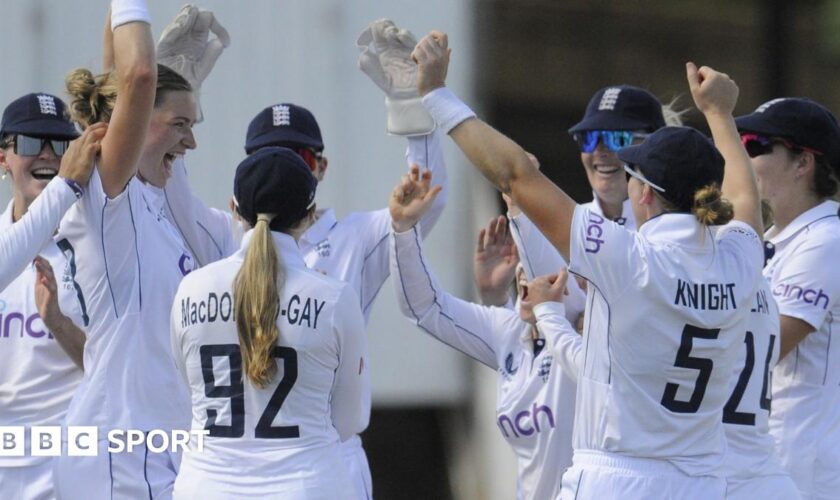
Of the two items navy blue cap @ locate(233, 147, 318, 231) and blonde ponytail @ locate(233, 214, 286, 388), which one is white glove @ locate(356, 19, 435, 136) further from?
blonde ponytail @ locate(233, 214, 286, 388)

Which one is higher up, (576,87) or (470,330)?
(576,87)

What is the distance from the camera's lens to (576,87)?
8.67m

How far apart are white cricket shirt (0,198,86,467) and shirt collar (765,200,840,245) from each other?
2324mm

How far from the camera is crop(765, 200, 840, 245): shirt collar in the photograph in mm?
5020

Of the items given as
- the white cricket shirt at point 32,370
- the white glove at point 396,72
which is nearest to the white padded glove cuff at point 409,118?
the white glove at point 396,72

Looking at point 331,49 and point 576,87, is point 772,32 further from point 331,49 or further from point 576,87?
point 331,49

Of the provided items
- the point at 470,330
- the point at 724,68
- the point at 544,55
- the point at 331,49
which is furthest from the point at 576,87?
the point at 470,330

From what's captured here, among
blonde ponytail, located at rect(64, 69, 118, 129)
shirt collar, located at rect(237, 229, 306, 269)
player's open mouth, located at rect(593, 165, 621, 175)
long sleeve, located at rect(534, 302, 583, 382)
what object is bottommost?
long sleeve, located at rect(534, 302, 583, 382)

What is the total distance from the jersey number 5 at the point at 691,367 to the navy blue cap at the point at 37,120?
7.01ft

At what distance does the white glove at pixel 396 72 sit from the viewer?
18.1ft

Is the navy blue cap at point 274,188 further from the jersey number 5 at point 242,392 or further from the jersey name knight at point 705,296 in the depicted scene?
the jersey name knight at point 705,296

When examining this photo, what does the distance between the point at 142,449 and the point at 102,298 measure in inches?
17.8

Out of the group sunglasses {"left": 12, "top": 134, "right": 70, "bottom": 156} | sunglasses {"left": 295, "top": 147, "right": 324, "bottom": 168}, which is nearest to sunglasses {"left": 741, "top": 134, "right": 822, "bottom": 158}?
sunglasses {"left": 295, "top": 147, "right": 324, "bottom": 168}

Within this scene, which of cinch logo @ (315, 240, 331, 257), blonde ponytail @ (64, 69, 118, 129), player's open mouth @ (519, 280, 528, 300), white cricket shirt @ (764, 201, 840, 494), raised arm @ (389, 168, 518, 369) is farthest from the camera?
cinch logo @ (315, 240, 331, 257)
